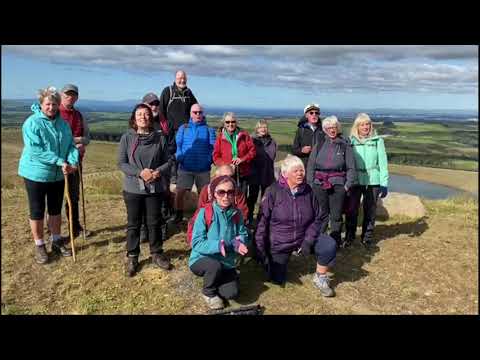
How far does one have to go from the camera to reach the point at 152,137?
5.32 metres

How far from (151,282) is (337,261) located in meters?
3.28

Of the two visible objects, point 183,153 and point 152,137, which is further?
point 183,153

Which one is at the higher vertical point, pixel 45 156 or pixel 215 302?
pixel 45 156

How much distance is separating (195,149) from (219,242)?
2.57m

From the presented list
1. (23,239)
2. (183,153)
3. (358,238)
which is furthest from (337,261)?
(23,239)

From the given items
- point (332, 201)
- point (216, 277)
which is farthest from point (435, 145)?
point (216, 277)

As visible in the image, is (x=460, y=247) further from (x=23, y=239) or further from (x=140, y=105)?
(x=23, y=239)

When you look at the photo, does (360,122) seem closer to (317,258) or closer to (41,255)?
(317,258)

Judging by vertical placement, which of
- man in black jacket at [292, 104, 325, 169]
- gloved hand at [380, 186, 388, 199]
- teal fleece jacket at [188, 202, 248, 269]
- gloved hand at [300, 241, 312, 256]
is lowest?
gloved hand at [300, 241, 312, 256]

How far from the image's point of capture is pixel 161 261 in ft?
19.2

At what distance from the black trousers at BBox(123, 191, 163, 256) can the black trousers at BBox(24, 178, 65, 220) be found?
3.71ft

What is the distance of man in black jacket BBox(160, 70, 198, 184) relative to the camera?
24.5ft

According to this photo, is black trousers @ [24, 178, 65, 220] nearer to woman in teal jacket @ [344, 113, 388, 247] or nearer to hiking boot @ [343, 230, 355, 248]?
woman in teal jacket @ [344, 113, 388, 247]

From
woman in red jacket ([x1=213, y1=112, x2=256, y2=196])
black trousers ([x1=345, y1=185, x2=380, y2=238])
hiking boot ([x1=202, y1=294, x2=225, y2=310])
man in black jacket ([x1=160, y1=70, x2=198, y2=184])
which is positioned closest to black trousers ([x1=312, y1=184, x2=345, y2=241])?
black trousers ([x1=345, y1=185, x2=380, y2=238])
